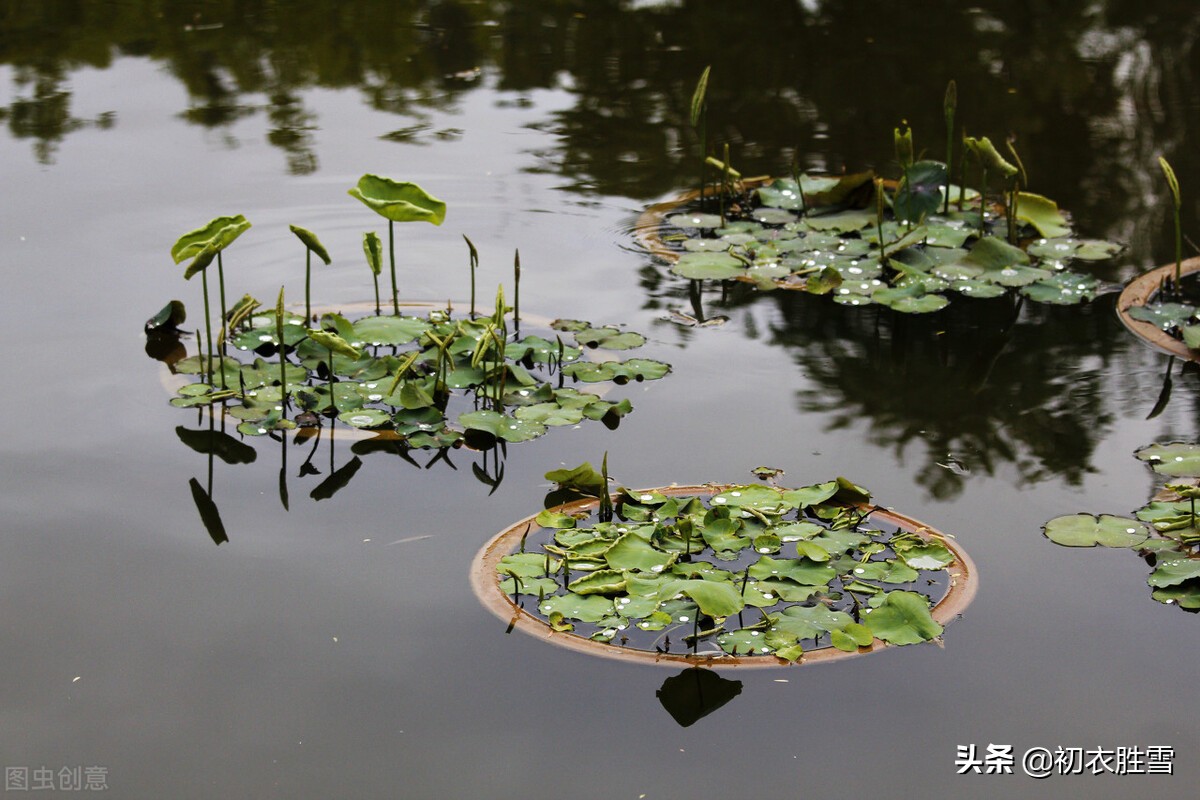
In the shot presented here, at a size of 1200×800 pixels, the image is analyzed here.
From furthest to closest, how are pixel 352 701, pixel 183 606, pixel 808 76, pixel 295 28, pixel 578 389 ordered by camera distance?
pixel 295 28 → pixel 808 76 → pixel 578 389 → pixel 183 606 → pixel 352 701

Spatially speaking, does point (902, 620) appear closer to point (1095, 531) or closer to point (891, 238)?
point (1095, 531)

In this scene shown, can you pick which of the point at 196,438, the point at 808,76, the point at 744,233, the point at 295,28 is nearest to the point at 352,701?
the point at 196,438

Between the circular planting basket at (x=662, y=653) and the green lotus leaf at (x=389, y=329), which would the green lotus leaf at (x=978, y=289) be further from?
the green lotus leaf at (x=389, y=329)

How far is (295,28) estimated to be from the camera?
600cm

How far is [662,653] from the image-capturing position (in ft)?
7.16

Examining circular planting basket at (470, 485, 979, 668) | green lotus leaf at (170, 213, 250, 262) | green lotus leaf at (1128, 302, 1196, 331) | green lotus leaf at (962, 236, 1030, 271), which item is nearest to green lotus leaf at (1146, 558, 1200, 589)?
circular planting basket at (470, 485, 979, 668)

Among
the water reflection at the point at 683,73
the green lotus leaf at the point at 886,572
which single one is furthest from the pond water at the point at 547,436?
the green lotus leaf at the point at 886,572

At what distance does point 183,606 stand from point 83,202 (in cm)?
228

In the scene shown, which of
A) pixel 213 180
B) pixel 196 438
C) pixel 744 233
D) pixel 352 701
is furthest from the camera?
pixel 213 180

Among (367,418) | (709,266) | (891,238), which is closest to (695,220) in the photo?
(709,266)

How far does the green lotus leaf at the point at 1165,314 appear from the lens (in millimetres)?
3461

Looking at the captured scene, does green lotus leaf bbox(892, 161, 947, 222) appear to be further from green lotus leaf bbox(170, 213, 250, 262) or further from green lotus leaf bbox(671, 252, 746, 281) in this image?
green lotus leaf bbox(170, 213, 250, 262)

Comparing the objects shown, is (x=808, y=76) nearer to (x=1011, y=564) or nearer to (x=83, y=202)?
(x=83, y=202)

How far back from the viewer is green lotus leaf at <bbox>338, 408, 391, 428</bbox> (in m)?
2.87
